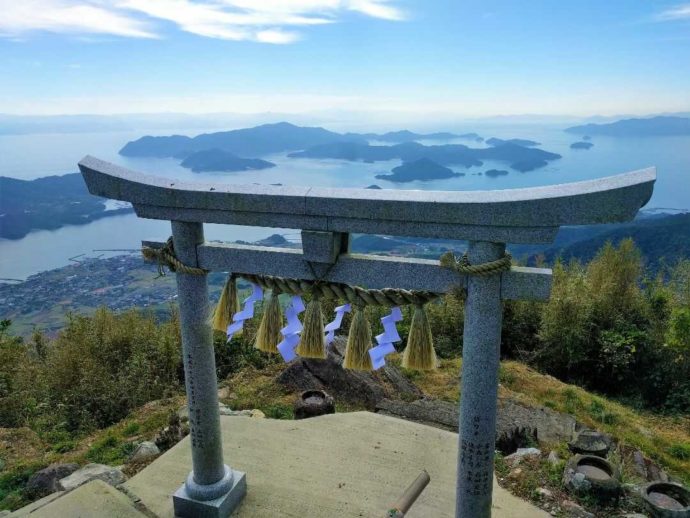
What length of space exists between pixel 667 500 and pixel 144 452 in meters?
5.43

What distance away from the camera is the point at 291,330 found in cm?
381

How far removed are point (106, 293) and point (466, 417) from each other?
69.4 feet

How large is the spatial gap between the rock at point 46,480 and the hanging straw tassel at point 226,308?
3058 millimetres

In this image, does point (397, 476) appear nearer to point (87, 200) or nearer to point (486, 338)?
point (486, 338)

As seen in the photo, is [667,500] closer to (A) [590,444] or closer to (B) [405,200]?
(A) [590,444]

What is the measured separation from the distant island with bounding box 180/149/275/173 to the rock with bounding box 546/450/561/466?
101ft

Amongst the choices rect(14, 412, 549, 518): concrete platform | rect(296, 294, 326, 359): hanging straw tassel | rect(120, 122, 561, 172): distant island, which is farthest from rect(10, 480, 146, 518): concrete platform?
rect(120, 122, 561, 172): distant island

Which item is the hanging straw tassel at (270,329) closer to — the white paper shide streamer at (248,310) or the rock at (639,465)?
the white paper shide streamer at (248,310)

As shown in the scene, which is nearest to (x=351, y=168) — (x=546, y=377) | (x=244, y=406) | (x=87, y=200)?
(x=546, y=377)

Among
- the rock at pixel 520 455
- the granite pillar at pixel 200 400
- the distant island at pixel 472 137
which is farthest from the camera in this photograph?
the distant island at pixel 472 137

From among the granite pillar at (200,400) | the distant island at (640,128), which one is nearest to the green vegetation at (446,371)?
the granite pillar at (200,400)

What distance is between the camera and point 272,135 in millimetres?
54062

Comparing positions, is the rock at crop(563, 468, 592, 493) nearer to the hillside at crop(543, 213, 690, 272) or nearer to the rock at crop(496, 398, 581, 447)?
the rock at crop(496, 398, 581, 447)

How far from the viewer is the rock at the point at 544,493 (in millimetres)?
4902
